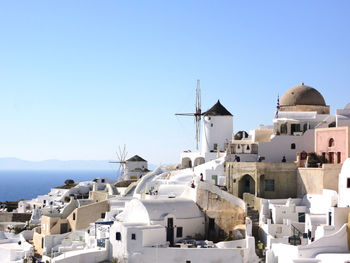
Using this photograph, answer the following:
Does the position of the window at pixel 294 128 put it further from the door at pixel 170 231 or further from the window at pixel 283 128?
the door at pixel 170 231

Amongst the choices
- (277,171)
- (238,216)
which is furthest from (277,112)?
(238,216)

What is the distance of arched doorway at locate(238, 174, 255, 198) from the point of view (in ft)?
119

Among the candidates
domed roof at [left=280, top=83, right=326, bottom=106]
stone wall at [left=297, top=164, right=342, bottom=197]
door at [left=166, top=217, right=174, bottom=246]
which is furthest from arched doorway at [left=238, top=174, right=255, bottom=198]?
domed roof at [left=280, top=83, right=326, bottom=106]

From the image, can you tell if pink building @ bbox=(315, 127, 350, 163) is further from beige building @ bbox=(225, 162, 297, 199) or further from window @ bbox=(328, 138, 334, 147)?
beige building @ bbox=(225, 162, 297, 199)

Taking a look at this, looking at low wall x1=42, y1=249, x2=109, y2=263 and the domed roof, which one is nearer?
low wall x1=42, y1=249, x2=109, y2=263

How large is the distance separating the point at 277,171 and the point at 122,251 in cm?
1155

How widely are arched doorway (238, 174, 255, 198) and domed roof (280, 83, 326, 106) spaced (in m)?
9.00

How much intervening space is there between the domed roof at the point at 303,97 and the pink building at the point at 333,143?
597 centimetres

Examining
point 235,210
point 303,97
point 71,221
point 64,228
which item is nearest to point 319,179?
point 235,210

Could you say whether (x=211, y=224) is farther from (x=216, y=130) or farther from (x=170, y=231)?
(x=216, y=130)

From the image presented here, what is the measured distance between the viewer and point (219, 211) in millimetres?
33938

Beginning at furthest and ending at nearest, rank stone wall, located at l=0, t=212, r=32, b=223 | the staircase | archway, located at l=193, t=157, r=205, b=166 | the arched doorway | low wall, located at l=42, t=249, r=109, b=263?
1. stone wall, located at l=0, t=212, r=32, b=223
2. archway, located at l=193, t=157, r=205, b=166
3. the arched doorway
4. the staircase
5. low wall, located at l=42, t=249, r=109, b=263

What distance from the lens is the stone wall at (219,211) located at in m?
33.3

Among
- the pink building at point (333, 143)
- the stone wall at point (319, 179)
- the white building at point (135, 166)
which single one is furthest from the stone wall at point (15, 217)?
the pink building at point (333, 143)
